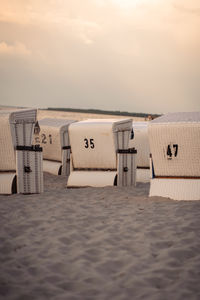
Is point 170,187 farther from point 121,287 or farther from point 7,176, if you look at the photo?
point 121,287

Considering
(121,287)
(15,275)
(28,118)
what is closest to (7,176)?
(28,118)

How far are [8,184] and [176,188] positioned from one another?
3.85 m

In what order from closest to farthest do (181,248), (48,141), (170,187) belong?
(181,248) < (170,187) < (48,141)

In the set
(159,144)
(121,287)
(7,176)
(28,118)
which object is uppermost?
(28,118)

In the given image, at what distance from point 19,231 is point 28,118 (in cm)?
411

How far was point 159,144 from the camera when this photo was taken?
8281mm

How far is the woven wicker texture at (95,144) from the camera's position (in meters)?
10.1

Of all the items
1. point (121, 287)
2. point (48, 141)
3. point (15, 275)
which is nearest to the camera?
point (121, 287)

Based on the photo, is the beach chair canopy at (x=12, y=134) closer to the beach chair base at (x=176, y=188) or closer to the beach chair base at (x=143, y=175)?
the beach chair base at (x=176, y=188)

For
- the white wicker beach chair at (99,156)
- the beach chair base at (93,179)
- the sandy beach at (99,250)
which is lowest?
the sandy beach at (99,250)

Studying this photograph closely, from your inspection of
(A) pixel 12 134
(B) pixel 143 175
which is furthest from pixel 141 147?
(A) pixel 12 134

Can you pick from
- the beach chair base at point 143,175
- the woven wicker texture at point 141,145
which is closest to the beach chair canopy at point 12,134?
the beach chair base at point 143,175

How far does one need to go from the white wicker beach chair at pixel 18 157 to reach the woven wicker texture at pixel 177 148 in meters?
2.91

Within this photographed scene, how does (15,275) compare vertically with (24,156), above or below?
below
